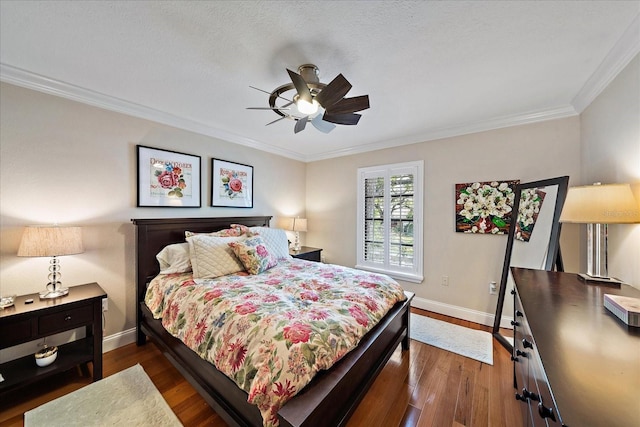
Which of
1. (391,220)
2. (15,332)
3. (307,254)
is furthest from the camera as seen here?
(307,254)

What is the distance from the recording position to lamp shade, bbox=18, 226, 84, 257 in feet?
5.88

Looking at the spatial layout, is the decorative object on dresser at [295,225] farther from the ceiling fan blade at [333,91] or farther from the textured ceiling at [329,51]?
the ceiling fan blade at [333,91]

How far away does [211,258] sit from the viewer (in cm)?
238

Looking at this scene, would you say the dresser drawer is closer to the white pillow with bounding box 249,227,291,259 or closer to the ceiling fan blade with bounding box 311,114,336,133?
the white pillow with bounding box 249,227,291,259

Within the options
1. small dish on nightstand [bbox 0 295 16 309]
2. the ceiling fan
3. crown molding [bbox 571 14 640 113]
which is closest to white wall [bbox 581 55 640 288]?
crown molding [bbox 571 14 640 113]

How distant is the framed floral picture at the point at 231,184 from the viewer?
128 inches

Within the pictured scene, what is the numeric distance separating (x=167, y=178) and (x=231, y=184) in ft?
2.70

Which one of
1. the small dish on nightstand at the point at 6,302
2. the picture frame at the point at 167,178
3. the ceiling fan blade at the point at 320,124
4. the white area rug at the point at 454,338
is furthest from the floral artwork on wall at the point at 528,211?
the small dish on nightstand at the point at 6,302

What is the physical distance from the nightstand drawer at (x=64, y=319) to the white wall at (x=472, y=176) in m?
3.55

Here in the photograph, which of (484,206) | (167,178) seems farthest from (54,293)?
(484,206)

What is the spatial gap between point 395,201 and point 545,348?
114 inches

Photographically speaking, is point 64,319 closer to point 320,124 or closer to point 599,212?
point 320,124

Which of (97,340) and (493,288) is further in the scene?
(493,288)

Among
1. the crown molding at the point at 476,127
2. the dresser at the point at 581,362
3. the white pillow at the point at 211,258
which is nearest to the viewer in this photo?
the dresser at the point at 581,362
